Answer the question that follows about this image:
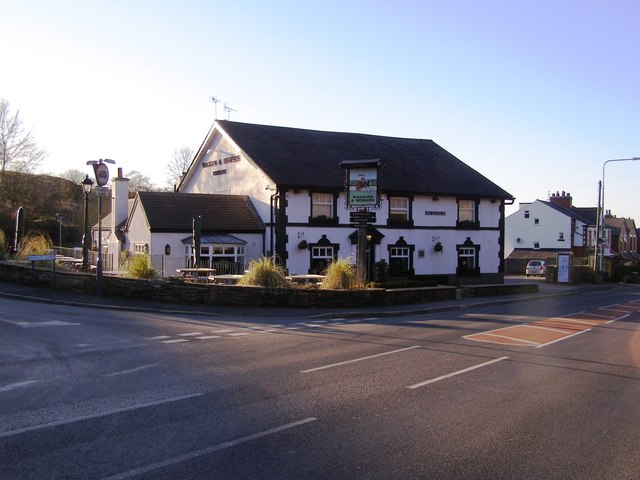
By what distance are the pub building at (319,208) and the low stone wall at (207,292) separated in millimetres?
4683

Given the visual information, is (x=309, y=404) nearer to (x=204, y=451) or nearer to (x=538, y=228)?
(x=204, y=451)

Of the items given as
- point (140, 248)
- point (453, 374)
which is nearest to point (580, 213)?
point (140, 248)

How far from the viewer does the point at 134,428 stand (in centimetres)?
630

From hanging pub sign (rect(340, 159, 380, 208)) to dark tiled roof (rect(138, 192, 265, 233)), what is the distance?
8.49 metres

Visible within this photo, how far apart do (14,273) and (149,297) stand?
6641 mm

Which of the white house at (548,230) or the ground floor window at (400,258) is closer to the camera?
the ground floor window at (400,258)

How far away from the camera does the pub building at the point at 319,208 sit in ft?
98.1

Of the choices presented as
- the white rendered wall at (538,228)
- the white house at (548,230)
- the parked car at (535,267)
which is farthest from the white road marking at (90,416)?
the white rendered wall at (538,228)

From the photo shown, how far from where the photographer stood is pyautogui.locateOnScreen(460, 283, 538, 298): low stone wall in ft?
87.9

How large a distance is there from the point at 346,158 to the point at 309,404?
94.2 feet

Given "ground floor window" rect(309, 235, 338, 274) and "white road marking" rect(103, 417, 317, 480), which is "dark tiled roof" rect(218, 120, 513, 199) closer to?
"ground floor window" rect(309, 235, 338, 274)

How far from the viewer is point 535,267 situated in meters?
57.0

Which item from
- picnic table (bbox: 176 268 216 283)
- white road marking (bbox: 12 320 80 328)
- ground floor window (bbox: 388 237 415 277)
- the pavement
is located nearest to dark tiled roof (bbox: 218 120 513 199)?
ground floor window (bbox: 388 237 415 277)

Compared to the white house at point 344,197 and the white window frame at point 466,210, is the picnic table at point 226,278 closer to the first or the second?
the white house at point 344,197
